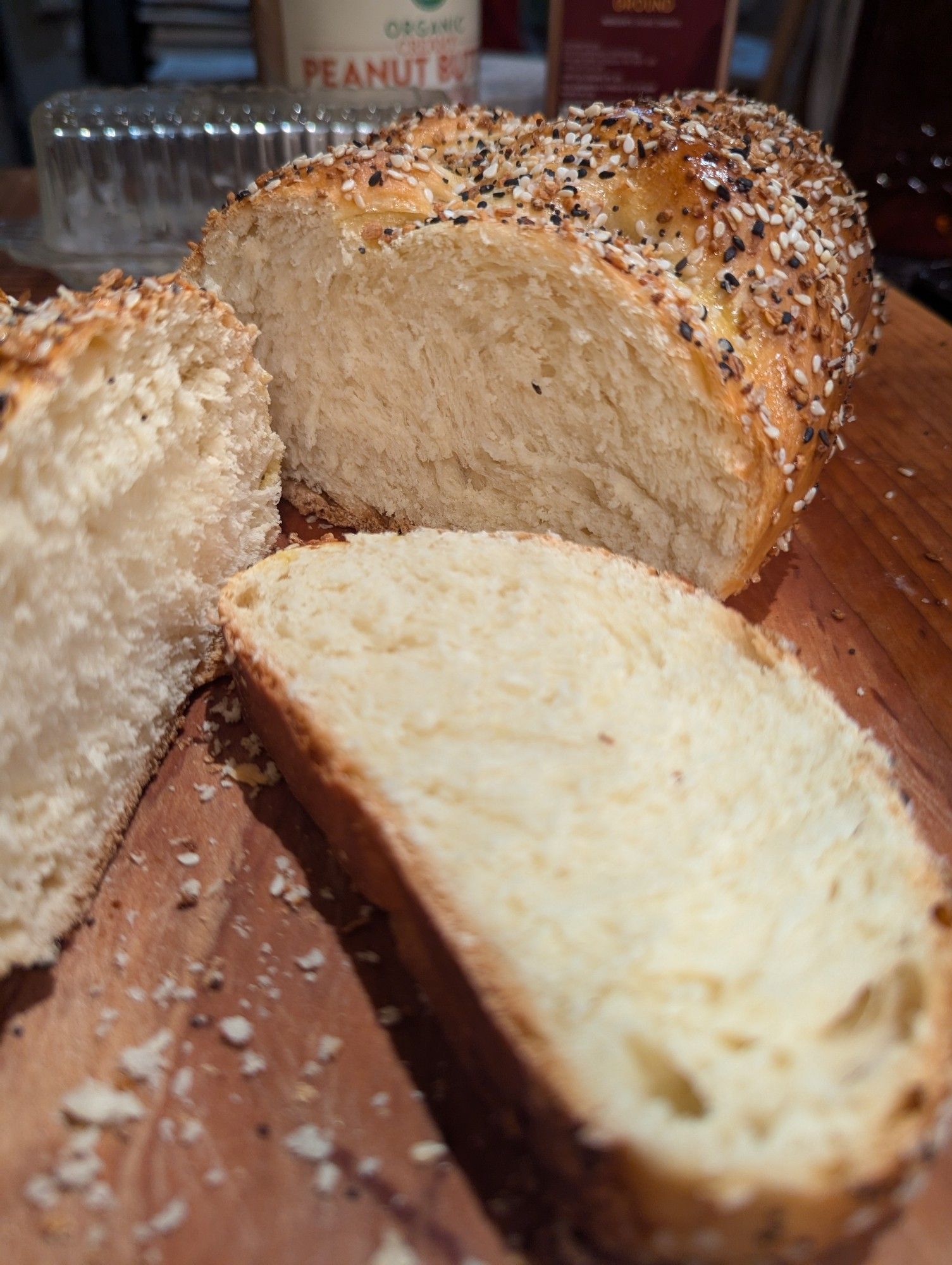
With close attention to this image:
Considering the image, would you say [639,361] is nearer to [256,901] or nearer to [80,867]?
[256,901]

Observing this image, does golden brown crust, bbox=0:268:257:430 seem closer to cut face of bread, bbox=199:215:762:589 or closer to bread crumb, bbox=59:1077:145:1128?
cut face of bread, bbox=199:215:762:589

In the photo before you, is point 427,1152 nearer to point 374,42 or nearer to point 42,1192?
point 42,1192

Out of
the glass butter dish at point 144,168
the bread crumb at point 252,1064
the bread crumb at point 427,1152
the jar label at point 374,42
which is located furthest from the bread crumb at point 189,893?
the jar label at point 374,42

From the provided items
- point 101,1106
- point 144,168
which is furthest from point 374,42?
point 101,1106

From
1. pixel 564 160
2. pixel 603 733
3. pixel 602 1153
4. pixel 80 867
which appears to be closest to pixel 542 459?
pixel 564 160

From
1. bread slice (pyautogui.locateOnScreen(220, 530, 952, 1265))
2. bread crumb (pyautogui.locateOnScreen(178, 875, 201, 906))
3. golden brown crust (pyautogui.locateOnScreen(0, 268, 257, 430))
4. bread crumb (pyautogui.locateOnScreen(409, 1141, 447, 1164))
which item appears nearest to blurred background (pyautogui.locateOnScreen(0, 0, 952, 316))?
golden brown crust (pyautogui.locateOnScreen(0, 268, 257, 430))

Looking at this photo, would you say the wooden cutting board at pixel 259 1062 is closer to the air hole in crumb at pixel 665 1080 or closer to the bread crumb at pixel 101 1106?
the bread crumb at pixel 101 1106
